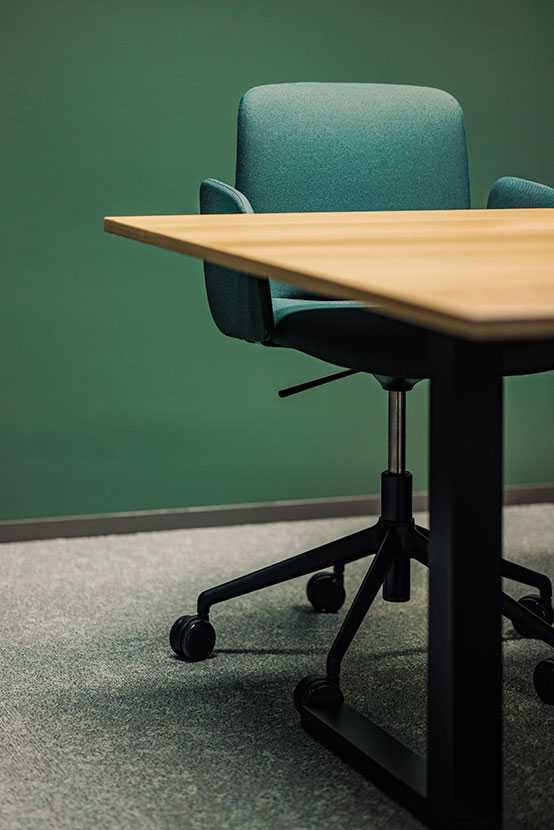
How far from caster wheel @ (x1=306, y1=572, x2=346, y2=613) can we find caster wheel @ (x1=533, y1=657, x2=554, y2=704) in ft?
1.88

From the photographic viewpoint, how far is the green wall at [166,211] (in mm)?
3086

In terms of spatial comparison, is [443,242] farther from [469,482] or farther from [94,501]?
[94,501]

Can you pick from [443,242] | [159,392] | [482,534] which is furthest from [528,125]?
[482,534]

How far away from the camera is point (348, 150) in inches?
102

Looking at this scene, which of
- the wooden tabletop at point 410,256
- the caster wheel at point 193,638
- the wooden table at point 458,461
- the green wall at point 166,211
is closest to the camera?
the wooden tabletop at point 410,256

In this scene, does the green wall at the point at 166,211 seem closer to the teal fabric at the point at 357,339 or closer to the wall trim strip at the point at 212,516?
the wall trim strip at the point at 212,516

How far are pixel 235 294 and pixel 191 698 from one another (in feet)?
2.28

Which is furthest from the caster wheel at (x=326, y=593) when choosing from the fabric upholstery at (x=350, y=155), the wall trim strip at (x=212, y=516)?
the wall trim strip at (x=212, y=516)

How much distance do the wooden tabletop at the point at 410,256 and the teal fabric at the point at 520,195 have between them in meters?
0.17

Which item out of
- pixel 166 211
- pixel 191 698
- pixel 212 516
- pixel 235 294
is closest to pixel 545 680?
pixel 191 698

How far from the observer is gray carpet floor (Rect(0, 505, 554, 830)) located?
1.76 m

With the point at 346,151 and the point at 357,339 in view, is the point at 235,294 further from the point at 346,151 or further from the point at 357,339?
the point at 346,151

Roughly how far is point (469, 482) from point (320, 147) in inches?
55.4

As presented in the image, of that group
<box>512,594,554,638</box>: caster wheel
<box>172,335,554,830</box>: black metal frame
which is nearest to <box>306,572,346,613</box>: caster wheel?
<box>512,594,554,638</box>: caster wheel
